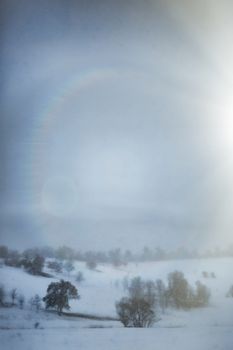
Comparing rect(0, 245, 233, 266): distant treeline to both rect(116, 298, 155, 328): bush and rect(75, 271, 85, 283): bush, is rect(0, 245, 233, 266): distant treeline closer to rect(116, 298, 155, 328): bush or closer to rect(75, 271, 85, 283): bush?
rect(75, 271, 85, 283): bush

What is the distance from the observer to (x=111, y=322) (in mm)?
2746

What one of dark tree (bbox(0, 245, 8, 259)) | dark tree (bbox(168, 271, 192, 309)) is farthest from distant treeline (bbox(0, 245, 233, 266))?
dark tree (bbox(168, 271, 192, 309))

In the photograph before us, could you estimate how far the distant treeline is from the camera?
276 cm

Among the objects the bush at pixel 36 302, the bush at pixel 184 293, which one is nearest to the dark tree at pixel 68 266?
the bush at pixel 36 302

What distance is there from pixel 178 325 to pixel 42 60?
2.17m

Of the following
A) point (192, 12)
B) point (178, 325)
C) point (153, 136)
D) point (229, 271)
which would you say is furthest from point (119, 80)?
point (178, 325)

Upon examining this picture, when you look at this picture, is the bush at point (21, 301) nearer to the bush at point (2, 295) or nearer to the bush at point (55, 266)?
the bush at point (2, 295)

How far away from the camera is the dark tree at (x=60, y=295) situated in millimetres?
2725

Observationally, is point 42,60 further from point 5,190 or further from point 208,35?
point 208,35

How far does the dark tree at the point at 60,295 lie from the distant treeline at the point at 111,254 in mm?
184

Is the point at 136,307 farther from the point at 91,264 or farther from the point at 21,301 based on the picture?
the point at 21,301

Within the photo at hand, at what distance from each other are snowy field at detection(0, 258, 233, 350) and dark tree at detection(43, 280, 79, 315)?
3cm

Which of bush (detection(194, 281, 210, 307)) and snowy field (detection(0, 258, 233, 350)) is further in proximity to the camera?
bush (detection(194, 281, 210, 307))

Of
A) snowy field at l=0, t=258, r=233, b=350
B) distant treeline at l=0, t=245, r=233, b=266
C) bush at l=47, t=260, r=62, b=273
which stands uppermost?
distant treeline at l=0, t=245, r=233, b=266
